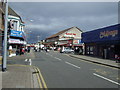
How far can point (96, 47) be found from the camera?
30641 millimetres

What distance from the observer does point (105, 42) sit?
27.0m

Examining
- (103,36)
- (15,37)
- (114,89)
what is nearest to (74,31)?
(15,37)

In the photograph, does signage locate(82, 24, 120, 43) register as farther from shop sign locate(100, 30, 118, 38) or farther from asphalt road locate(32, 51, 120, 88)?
asphalt road locate(32, 51, 120, 88)

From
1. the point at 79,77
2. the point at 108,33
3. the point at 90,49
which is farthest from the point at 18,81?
the point at 90,49

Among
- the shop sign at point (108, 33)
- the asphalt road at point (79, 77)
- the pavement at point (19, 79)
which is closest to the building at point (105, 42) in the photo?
the shop sign at point (108, 33)

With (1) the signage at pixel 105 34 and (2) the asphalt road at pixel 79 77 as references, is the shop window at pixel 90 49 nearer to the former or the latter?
(1) the signage at pixel 105 34

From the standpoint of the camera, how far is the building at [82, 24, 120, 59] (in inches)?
939

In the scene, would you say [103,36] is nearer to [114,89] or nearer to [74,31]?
[114,89]

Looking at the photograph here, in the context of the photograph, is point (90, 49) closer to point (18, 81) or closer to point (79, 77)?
point (79, 77)

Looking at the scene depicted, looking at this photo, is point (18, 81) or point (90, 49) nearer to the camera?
point (18, 81)

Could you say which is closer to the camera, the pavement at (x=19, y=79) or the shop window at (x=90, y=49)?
the pavement at (x=19, y=79)

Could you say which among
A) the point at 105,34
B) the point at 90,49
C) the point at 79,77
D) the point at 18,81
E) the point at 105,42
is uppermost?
the point at 105,34

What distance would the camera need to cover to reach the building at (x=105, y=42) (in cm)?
2386

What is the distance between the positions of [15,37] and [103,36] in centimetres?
1962
